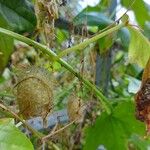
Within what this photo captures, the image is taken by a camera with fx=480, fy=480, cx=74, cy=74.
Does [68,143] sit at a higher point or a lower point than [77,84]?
lower

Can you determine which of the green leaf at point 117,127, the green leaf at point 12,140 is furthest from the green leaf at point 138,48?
the green leaf at point 12,140

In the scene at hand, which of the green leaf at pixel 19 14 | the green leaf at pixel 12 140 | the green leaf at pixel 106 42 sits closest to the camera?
the green leaf at pixel 12 140

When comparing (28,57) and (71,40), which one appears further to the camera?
(28,57)

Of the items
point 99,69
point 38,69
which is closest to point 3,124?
Answer: point 38,69

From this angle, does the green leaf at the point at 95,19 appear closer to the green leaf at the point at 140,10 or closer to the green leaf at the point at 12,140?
the green leaf at the point at 140,10

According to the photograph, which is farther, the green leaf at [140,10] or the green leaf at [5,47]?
the green leaf at [140,10]

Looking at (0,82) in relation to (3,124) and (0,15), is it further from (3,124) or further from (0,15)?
(3,124)

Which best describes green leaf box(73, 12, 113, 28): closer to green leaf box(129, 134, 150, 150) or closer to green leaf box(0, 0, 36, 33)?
green leaf box(0, 0, 36, 33)
